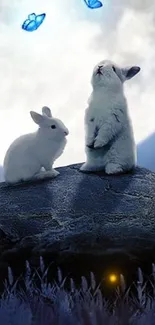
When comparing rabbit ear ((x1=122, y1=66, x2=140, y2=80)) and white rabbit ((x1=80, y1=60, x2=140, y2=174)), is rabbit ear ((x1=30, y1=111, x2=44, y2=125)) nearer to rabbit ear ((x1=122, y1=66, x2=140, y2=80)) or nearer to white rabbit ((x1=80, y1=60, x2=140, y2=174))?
white rabbit ((x1=80, y1=60, x2=140, y2=174))

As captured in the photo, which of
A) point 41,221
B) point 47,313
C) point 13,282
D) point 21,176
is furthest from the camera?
point 21,176

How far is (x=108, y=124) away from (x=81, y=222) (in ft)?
1.46

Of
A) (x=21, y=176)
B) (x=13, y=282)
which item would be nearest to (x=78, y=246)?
(x=13, y=282)

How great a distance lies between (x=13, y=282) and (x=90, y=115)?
712mm

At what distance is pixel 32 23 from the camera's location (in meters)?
1.84

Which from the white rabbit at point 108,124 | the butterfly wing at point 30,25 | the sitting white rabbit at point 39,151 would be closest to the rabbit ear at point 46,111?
the sitting white rabbit at point 39,151

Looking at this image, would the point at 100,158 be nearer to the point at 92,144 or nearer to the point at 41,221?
the point at 92,144

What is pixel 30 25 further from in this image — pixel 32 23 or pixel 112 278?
pixel 112 278

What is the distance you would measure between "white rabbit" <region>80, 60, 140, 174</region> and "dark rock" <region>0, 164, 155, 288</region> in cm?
9

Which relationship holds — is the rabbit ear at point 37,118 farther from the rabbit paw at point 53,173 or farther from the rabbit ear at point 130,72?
the rabbit ear at point 130,72

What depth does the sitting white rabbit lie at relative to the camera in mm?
1889

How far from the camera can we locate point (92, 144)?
6.43 ft

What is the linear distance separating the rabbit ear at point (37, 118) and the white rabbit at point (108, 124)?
179 mm

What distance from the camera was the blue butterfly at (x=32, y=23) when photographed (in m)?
1.84
